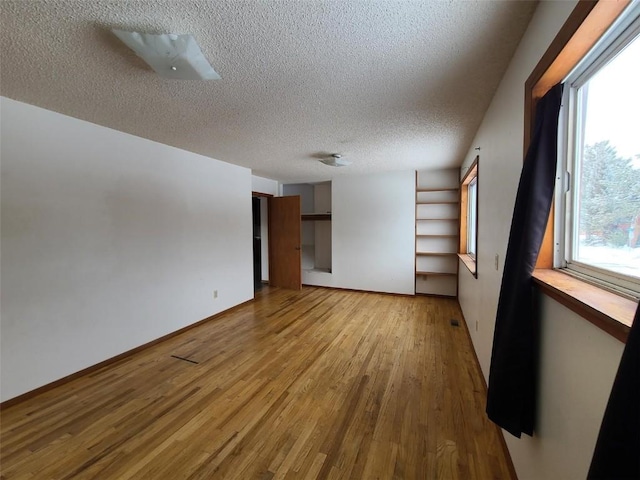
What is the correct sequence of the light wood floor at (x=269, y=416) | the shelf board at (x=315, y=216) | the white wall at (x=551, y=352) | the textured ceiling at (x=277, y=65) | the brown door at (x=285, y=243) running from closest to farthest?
the white wall at (x=551, y=352)
the textured ceiling at (x=277, y=65)
the light wood floor at (x=269, y=416)
the brown door at (x=285, y=243)
the shelf board at (x=315, y=216)

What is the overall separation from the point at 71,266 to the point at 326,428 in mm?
2583

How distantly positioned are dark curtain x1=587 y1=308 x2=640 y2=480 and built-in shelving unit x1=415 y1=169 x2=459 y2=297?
4.47 metres

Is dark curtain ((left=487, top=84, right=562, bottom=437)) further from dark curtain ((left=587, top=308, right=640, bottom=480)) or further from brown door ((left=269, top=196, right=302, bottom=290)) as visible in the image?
brown door ((left=269, top=196, right=302, bottom=290))

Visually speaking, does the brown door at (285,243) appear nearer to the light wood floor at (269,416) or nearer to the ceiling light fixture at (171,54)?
the light wood floor at (269,416)

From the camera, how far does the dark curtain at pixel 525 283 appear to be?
110 cm

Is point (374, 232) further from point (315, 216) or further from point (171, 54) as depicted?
point (171, 54)

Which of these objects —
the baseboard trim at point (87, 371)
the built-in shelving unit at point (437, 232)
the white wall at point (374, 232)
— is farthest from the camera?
the white wall at point (374, 232)

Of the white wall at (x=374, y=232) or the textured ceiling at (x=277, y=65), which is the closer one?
the textured ceiling at (x=277, y=65)

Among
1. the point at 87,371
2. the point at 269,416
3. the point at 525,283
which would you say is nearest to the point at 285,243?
the point at 87,371

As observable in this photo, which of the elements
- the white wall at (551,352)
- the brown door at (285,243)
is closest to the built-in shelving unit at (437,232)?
the brown door at (285,243)

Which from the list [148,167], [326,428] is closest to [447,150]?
[326,428]

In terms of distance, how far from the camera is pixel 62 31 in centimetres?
133

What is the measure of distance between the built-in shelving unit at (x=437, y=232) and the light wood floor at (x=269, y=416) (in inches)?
72.1

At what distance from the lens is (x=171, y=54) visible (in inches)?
56.5
